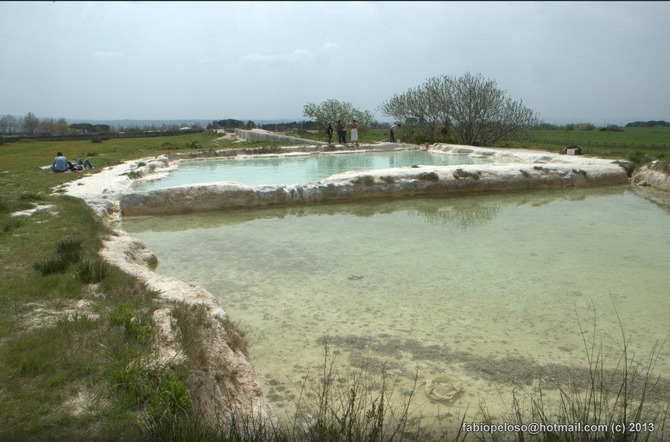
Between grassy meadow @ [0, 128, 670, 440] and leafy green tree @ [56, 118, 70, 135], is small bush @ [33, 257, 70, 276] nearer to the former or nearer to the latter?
grassy meadow @ [0, 128, 670, 440]

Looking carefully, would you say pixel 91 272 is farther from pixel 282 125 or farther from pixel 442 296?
pixel 282 125

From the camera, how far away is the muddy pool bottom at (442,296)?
11.7ft

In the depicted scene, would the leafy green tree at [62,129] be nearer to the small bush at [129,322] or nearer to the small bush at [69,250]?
the small bush at [69,250]

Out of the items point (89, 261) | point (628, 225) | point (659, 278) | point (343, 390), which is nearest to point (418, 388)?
point (343, 390)

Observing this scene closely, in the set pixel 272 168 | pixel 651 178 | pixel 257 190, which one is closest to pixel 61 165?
pixel 272 168

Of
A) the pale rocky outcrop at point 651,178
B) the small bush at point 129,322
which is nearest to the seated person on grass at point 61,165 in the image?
the small bush at point 129,322

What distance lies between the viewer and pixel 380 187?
11719 mm

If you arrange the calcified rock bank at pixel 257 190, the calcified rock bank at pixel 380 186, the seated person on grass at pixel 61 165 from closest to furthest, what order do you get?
the calcified rock bank at pixel 257 190
the calcified rock bank at pixel 380 186
the seated person on grass at pixel 61 165

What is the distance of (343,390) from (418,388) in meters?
0.56

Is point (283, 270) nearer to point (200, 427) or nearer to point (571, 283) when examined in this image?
point (571, 283)

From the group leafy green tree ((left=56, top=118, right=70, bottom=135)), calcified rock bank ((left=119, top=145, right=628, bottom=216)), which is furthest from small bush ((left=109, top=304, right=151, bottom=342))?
leafy green tree ((left=56, top=118, right=70, bottom=135))

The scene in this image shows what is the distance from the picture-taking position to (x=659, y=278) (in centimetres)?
557

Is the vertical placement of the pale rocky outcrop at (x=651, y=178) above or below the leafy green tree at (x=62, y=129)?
below

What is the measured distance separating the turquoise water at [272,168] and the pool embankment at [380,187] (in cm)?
175
